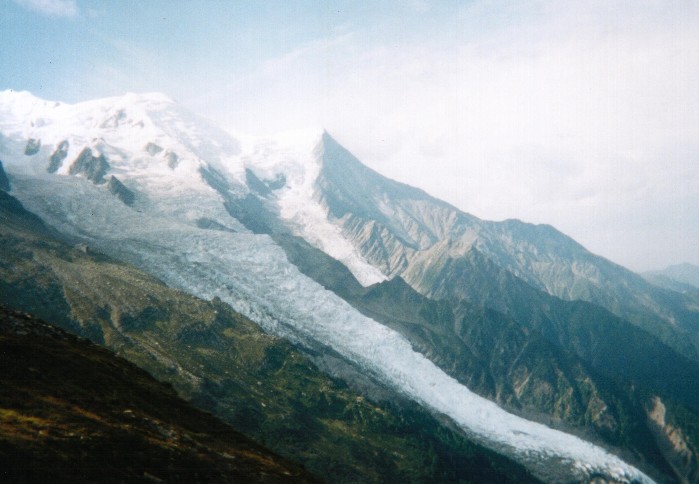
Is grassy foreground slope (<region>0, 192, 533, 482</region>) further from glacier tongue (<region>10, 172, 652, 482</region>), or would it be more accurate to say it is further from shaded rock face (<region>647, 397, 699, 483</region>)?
shaded rock face (<region>647, 397, 699, 483</region>)

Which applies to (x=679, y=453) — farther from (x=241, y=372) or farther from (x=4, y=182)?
(x=4, y=182)

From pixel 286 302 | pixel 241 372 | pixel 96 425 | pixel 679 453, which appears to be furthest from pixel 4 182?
pixel 679 453

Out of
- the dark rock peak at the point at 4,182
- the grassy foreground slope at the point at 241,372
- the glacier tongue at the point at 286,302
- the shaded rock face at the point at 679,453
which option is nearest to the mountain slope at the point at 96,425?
the grassy foreground slope at the point at 241,372

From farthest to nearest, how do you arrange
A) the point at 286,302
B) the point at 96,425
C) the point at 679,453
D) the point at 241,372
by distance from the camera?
the point at 679,453 < the point at 286,302 < the point at 241,372 < the point at 96,425

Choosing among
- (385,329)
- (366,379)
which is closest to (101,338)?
(366,379)

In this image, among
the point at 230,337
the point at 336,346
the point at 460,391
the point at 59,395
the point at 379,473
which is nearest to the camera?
the point at 59,395

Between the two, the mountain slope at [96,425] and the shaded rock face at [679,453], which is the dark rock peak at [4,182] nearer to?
the mountain slope at [96,425]

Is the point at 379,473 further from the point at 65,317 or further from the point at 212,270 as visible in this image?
the point at 212,270
